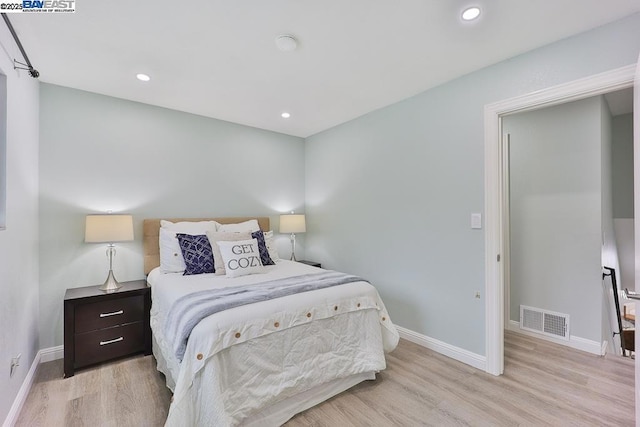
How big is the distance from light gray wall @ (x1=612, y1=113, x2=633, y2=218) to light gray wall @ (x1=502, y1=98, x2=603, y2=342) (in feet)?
4.47

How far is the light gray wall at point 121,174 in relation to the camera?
8.75 feet

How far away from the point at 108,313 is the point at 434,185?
3.19 meters

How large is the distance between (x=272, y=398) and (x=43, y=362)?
92.3 inches

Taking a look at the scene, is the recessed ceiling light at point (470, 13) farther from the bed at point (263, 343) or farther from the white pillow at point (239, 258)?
the white pillow at point (239, 258)

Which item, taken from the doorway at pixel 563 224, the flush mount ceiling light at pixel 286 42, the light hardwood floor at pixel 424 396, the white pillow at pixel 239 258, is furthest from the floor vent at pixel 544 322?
the flush mount ceiling light at pixel 286 42

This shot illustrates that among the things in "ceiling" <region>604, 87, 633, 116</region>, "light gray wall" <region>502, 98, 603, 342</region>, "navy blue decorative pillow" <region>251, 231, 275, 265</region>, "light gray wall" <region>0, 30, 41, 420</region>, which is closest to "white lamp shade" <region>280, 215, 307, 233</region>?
"navy blue decorative pillow" <region>251, 231, 275, 265</region>

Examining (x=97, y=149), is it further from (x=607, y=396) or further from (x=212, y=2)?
(x=607, y=396)

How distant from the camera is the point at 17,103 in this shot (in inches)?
78.2

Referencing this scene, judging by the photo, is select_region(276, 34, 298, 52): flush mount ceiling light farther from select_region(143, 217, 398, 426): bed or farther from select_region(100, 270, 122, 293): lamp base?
select_region(100, 270, 122, 293): lamp base

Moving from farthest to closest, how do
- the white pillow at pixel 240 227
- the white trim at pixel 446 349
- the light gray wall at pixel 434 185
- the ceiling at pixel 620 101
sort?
the white pillow at pixel 240 227, the ceiling at pixel 620 101, the white trim at pixel 446 349, the light gray wall at pixel 434 185

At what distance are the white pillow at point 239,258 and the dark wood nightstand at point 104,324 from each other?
31.9 inches

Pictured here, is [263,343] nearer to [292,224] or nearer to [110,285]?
[110,285]

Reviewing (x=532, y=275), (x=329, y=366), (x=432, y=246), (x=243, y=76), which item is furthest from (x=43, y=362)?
(x=532, y=275)

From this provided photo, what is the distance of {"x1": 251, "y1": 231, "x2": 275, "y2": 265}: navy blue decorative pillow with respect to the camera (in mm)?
3099
